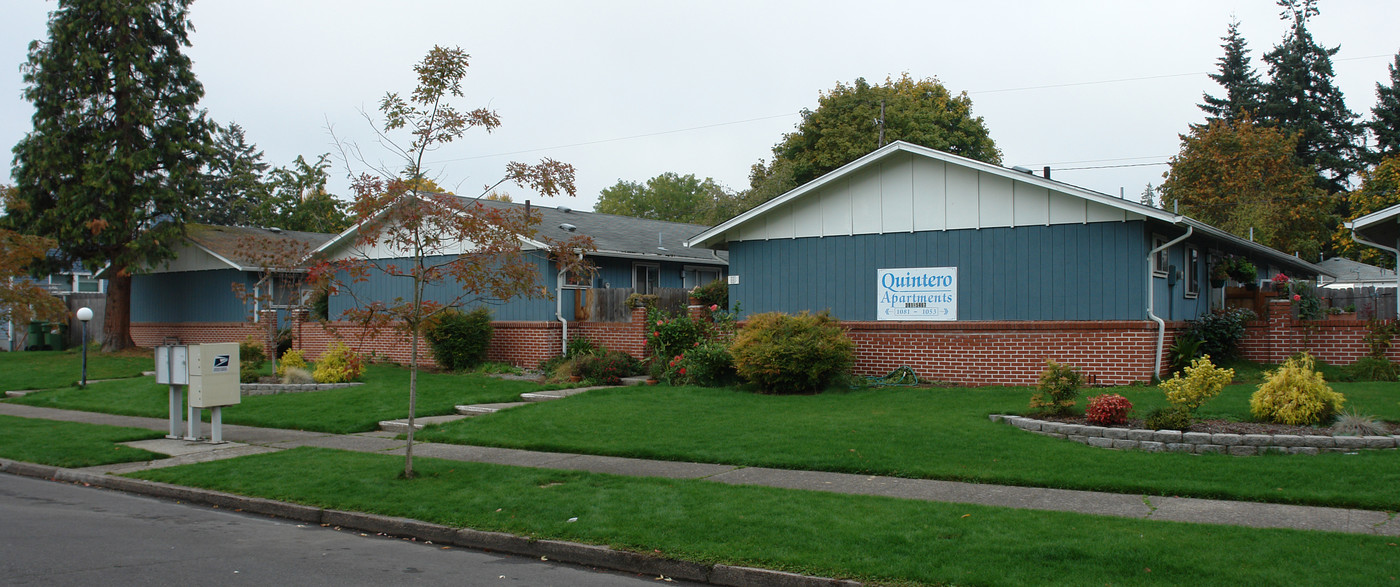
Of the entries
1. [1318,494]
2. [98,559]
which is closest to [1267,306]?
[1318,494]

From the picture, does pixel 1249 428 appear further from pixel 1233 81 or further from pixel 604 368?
pixel 1233 81

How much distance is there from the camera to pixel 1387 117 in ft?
156

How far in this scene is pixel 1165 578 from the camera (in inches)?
232

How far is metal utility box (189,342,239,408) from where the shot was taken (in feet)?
43.2

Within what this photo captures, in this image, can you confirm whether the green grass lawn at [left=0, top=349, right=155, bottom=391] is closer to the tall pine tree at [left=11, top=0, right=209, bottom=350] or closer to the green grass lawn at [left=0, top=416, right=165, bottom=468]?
the tall pine tree at [left=11, top=0, right=209, bottom=350]

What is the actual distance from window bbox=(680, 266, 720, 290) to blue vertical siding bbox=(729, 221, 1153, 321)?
7.24 meters

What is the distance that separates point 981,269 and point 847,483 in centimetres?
885

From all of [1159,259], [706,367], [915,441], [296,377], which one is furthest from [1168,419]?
[296,377]

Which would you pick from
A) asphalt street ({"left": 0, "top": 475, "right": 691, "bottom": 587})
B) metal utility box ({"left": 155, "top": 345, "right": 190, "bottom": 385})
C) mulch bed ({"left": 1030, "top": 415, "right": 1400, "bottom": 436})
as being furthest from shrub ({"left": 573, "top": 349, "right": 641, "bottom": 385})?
mulch bed ({"left": 1030, "top": 415, "right": 1400, "bottom": 436})

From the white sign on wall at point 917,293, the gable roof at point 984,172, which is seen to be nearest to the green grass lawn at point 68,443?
the gable roof at point 984,172

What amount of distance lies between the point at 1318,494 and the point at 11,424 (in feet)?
59.9

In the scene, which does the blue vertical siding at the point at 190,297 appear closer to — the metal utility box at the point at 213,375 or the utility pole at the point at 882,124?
the metal utility box at the point at 213,375

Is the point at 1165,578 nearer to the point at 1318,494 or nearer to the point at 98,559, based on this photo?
the point at 1318,494

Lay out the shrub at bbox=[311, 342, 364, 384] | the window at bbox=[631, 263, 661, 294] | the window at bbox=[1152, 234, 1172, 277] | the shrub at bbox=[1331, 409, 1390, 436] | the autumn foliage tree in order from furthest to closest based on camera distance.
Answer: the autumn foliage tree, the window at bbox=[631, 263, 661, 294], the shrub at bbox=[311, 342, 364, 384], the window at bbox=[1152, 234, 1172, 277], the shrub at bbox=[1331, 409, 1390, 436]
